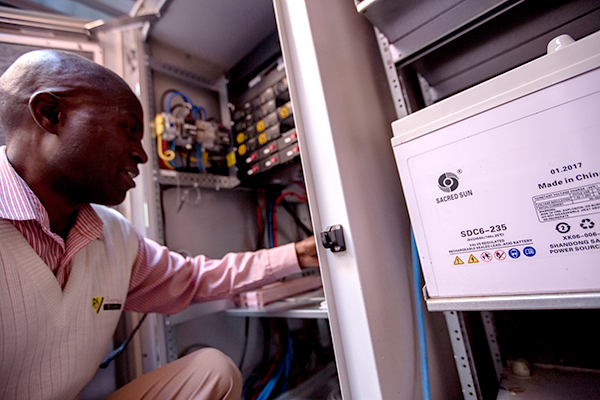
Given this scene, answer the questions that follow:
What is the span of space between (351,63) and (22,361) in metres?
1.04

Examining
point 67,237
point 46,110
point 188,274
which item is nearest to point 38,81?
point 46,110

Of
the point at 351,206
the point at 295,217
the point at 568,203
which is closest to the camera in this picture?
the point at 568,203

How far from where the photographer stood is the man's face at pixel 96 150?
0.73 metres

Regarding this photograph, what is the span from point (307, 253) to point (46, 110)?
2.73 feet

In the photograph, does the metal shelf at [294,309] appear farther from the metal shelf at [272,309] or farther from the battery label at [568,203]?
the battery label at [568,203]

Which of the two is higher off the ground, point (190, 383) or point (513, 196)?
point (513, 196)

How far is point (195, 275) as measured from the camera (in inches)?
40.3

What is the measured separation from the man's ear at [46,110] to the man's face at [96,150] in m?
0.02

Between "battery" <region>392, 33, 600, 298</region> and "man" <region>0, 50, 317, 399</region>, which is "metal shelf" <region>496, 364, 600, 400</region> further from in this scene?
"man" <region>0, 50, 317, 399</region>

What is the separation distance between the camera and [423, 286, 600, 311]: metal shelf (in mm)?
435

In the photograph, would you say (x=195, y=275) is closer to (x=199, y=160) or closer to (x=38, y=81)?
(x=199, y=160)

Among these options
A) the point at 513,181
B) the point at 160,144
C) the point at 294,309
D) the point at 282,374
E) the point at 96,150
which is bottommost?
the point at 282,374

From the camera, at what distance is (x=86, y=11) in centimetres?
136

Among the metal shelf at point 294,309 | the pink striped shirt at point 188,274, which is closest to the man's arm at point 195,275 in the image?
the pink striped shirt at point 188,274
